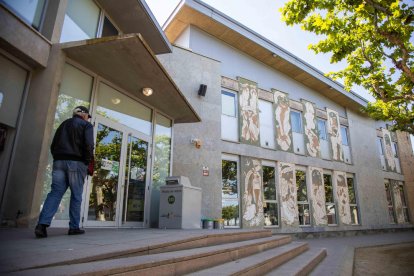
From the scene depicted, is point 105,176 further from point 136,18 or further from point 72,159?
point 136,18

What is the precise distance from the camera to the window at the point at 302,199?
44.1ft

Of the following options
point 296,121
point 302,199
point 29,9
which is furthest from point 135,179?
point 296,121

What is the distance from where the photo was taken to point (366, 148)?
18.7 m

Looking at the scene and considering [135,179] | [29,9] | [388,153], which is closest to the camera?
[29,9]

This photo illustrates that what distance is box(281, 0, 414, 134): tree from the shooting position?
8164mm

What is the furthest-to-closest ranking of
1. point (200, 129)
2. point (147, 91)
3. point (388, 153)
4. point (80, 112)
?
1. point (388, 153)
2. point (200, 129)
3. point (147, 91)
4. point (80, 112)

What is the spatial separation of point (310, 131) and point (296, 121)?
0.98 meters

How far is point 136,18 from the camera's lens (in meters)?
8.24

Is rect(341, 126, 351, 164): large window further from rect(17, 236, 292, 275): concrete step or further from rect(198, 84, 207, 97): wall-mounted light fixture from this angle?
rect(17, 236, 292, 275): concrete step

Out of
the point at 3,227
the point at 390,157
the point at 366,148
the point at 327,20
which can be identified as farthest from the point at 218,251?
the point at 390,157

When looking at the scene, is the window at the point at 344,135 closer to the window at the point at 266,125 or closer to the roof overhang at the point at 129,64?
the window at the point at 266,125

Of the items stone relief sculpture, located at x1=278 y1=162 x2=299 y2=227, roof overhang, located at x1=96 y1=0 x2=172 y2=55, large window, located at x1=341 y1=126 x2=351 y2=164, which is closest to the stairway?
stone relief sculpture, located at x1=278 y1=162 x2=299 y2=227

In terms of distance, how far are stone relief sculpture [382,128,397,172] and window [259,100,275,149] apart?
473 inches

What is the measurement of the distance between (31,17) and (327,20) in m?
8.49
